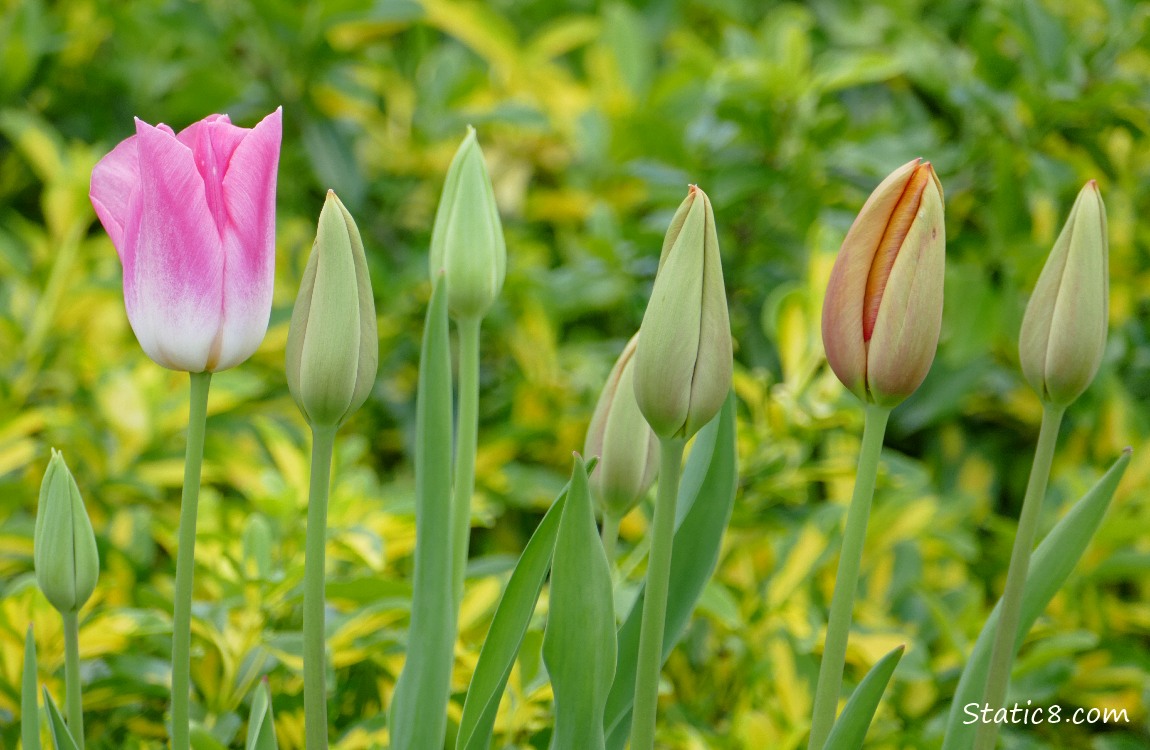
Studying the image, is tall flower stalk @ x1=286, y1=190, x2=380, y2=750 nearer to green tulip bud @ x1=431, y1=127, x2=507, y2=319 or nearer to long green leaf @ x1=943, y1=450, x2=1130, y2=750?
green tulip bud @ x1=431, y1=127, x2=507, y2=319

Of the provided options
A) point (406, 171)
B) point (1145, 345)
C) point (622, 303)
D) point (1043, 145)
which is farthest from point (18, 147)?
point (1145, 345)

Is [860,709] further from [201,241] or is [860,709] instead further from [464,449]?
[201,241]

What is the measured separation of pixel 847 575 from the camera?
0.48m

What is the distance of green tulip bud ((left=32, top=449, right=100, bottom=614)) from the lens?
50cm

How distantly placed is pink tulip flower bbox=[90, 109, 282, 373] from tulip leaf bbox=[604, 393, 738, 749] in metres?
0.22

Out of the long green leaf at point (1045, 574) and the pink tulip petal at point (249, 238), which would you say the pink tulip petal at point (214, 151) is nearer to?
the pink tulip petal at point (249, 238)

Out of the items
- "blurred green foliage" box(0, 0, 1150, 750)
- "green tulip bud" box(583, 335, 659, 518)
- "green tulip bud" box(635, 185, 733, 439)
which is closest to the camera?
"green tulip bud" box(635, 185, 733, 439)

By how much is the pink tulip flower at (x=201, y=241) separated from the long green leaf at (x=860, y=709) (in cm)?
29

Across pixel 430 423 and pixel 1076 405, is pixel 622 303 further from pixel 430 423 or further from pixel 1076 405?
pixel 430 423

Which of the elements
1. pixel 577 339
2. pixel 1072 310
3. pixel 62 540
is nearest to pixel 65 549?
pixel 62 540

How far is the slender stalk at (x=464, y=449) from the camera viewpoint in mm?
558

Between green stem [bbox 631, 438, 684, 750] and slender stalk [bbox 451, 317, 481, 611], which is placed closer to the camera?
green stem [bbox 631, 438, 684, 750]

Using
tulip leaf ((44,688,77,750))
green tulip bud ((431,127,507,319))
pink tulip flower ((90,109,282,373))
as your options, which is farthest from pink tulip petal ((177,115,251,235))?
tulip leaf ((44,688,77,750))

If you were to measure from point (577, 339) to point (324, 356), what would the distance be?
95 cm
